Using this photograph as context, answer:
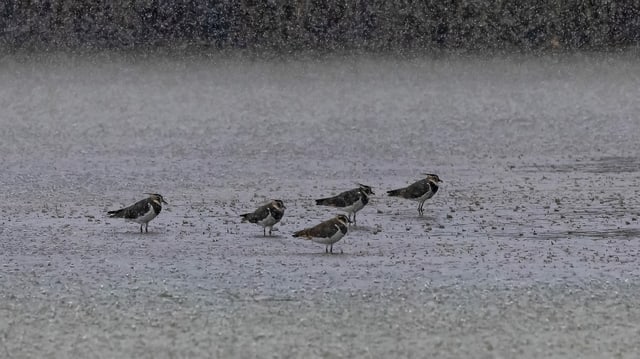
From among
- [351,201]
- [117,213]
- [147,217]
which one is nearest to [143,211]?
[147,217]

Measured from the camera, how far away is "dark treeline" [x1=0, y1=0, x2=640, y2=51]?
38750 mm

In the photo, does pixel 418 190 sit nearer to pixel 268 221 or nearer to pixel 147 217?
pixel 268 221

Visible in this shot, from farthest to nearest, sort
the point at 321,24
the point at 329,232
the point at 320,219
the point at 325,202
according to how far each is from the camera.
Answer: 1. the point at 321,24
2. the point at 320,219
3. the point at 325,202
4. the point at 329,232

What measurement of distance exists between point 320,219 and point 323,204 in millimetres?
Result: 200

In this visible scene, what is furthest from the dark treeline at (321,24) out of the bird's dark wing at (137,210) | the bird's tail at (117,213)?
the bird's dark wing at (137,210)

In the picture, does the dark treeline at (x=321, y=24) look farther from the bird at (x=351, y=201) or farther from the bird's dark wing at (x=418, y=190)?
the bird at (x=351, y=201)

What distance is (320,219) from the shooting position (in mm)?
15078

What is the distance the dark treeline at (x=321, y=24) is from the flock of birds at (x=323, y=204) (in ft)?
74.4

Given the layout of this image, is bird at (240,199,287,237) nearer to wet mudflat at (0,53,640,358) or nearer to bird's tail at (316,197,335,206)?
wet mudflat at (0,53,640,358)

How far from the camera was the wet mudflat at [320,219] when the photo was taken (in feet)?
31.2

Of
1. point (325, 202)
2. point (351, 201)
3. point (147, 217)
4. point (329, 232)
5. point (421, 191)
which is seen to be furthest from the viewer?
point (421, 191)

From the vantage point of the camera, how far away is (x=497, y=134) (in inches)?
899

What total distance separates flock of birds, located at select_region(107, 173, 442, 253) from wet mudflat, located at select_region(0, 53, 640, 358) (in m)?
0.21

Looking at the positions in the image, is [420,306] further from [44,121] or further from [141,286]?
[44,121]
